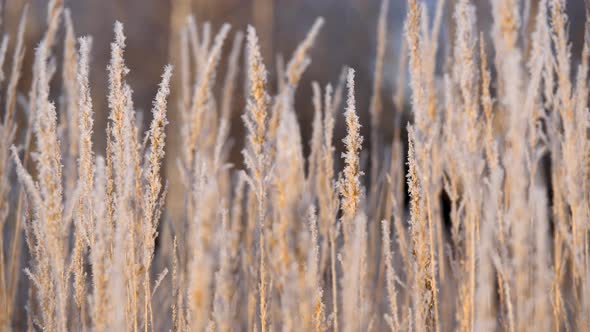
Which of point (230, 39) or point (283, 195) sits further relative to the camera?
point (230, 39)

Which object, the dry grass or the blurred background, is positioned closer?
the dry grass

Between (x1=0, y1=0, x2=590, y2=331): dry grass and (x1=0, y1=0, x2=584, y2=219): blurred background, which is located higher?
(x1=0, y1=0, x2=584, y2=219): blurred background

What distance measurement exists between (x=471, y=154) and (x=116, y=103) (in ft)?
2.06

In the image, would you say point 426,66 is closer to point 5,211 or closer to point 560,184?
point 560,184

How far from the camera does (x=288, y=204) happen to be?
760 millimetres

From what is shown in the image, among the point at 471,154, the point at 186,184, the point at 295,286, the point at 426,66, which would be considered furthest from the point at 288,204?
the point at 426,66

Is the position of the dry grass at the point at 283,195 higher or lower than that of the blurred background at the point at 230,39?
lower

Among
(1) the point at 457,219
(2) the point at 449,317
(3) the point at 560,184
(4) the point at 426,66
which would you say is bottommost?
(2) the point at 449,317

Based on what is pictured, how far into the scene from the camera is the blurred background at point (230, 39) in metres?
4.30

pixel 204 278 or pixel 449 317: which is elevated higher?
pixel 204 278

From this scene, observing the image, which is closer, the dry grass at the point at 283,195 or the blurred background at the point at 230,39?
the dry grass at the point at 283,195

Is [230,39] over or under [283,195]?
over

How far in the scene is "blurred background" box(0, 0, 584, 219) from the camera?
430cm

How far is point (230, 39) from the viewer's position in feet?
16.7
